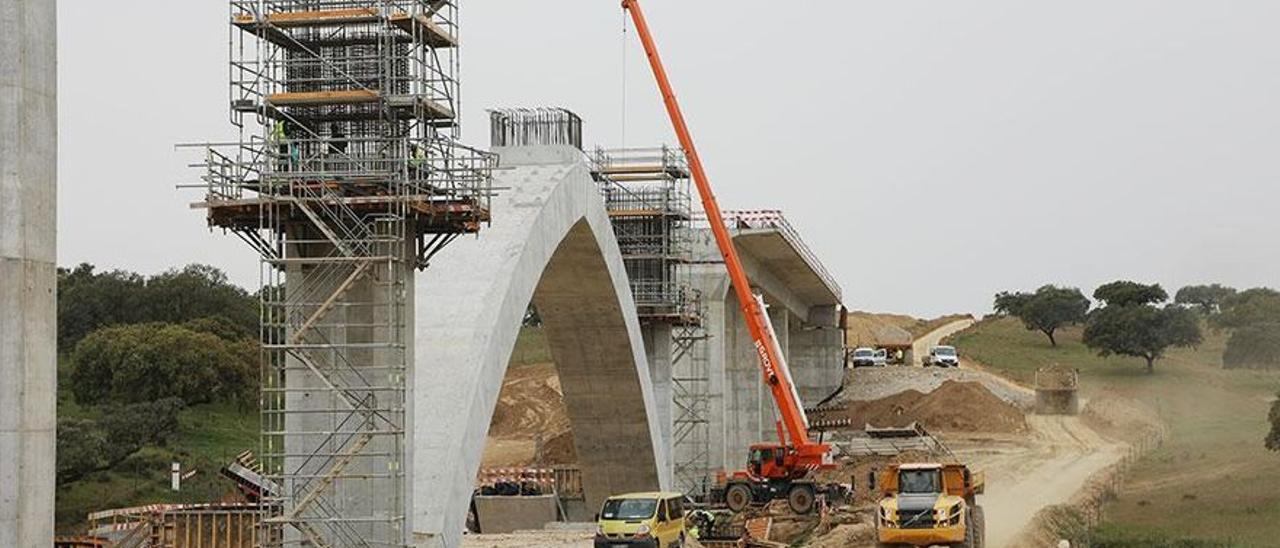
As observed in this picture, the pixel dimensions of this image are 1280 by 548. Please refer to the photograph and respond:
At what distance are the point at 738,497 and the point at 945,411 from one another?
34.6 m

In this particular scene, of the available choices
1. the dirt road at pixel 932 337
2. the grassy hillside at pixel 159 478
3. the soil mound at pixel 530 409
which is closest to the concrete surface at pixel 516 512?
the grassy hillside at pixel 159 478

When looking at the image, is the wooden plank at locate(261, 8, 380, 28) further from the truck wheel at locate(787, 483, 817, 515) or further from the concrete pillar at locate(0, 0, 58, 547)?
the truck wheel at locate(787, 483, 817, 515)

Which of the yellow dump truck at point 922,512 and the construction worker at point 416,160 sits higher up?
the construction worker at point 416,160

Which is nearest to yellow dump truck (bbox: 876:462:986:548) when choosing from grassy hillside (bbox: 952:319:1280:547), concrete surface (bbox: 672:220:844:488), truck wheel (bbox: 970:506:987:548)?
truck wheel (bbox: 970:506:987:548)

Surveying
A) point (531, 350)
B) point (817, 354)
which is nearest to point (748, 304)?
point (817, 354)

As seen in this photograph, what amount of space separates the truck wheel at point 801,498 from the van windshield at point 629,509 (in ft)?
32.1

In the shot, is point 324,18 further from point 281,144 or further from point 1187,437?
point 1187,437

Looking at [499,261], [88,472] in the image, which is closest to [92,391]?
[88,472]

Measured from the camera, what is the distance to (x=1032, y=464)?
58750 mm

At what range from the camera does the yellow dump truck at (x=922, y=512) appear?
30.2m

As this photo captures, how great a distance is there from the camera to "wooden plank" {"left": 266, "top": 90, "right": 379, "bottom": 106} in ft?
81.0

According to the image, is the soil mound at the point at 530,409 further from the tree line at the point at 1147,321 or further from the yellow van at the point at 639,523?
the yellow van at the point at 639,523

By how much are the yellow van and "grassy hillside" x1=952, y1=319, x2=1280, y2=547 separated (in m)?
9.18

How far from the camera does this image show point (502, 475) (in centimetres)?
5272
